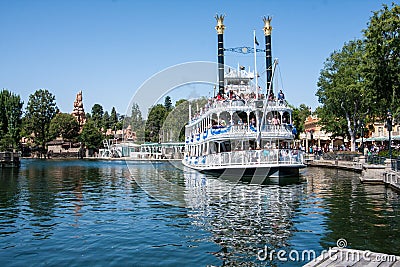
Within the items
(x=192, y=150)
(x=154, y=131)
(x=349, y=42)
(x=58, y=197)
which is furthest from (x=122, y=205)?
(x=154, y=131)

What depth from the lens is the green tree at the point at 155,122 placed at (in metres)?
122

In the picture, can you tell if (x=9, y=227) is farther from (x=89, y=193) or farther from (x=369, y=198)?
(x=369, y=198)

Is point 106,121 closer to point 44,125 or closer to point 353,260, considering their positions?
point 44,125

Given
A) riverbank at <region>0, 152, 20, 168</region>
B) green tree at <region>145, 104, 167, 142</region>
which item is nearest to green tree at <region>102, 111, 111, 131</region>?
green tree at <region>145, 104, 167, 142</region>

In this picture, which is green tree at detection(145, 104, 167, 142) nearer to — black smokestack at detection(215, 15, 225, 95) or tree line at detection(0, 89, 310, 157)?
tree line at detection(0, 89, 310, 157)

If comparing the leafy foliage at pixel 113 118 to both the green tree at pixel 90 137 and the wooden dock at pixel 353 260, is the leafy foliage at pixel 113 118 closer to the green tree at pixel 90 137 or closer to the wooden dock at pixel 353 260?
the green tree at pixel 90 137

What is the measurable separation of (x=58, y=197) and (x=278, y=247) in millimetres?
17446

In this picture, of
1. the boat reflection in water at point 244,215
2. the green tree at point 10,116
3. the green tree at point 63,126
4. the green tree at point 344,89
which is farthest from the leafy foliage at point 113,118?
the boat reflection in water at point 244,215

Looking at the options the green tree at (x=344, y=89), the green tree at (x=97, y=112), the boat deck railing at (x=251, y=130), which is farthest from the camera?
the green tree at (x=97, y=112)

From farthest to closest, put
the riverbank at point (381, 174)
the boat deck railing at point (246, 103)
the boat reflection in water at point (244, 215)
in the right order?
1. the boat deck railing at point (246, 103)
2. the riverbank at point (381, 174)
3. the boat reflection in water at point (244, 215)

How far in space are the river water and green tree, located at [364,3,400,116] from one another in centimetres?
1146

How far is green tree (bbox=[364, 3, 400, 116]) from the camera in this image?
108 feet

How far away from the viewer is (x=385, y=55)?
3384 centimetres

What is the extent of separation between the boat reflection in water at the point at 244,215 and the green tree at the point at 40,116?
107m
